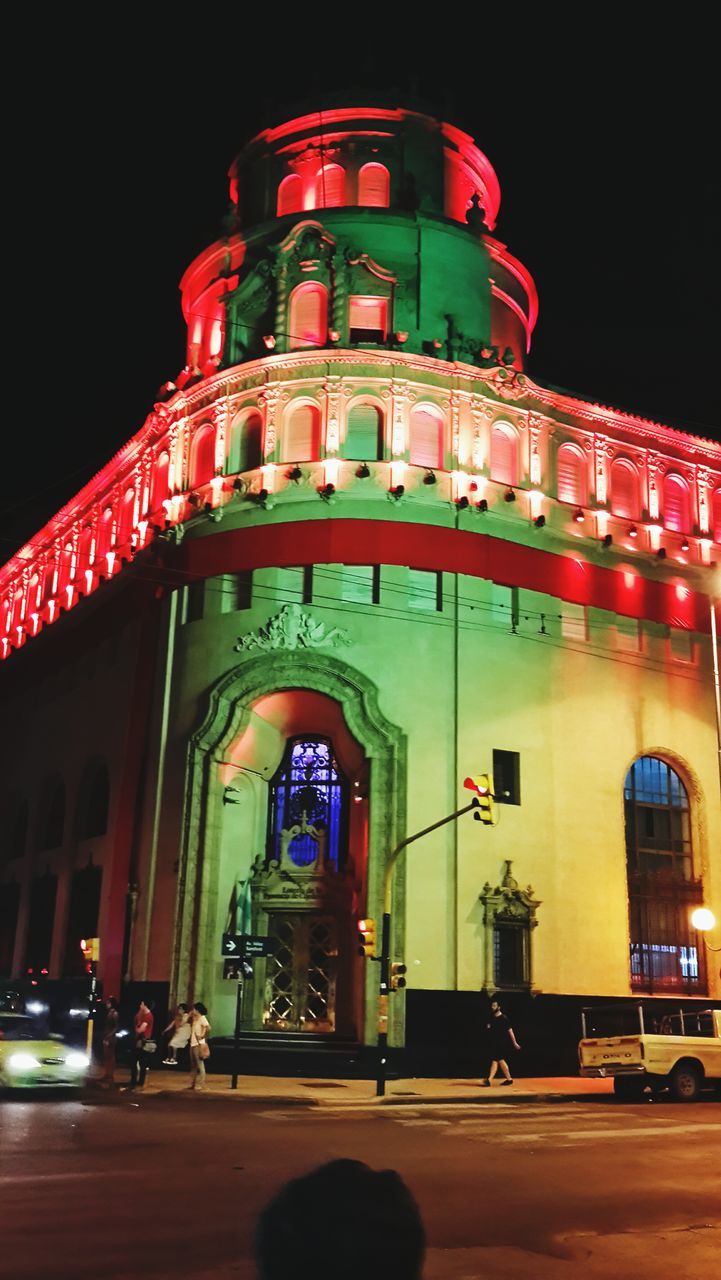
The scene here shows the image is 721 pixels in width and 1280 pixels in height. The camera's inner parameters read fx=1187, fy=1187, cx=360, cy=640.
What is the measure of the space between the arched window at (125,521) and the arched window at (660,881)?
20814mm

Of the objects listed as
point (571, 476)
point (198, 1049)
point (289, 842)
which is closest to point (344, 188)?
point (571, 476)

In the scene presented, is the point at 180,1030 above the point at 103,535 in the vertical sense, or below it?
below

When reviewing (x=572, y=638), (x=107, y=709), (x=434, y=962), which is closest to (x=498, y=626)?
(x=572, y=638)

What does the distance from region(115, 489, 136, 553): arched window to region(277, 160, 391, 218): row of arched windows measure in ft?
40.0

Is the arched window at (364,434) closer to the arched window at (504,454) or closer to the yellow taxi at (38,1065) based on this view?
the arched window at (504,454)

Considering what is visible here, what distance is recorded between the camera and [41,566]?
57.2 m

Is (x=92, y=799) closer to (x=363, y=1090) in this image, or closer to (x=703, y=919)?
(x=363, y=1090)

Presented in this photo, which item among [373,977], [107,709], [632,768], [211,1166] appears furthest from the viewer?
[107,709]

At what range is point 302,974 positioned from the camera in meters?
36.0

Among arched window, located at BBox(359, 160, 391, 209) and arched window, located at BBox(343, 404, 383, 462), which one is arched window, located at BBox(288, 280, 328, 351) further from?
arched window, located at BBox(359, 160, 391, 209)

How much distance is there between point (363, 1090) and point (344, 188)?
31.3 m

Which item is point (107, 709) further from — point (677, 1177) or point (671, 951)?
point (677, 1177)

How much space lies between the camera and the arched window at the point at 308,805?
37.2 m

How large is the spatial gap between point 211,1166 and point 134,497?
34634 millimetres
